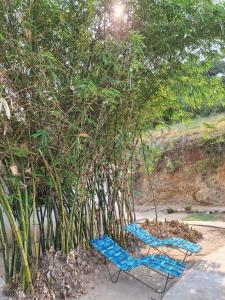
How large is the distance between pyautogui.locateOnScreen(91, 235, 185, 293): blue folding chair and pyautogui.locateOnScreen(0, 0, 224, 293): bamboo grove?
0.30 meters

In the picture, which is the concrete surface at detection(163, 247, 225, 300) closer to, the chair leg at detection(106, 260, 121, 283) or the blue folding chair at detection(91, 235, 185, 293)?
the blue folding chair at detection(91, 235, 185, 293)

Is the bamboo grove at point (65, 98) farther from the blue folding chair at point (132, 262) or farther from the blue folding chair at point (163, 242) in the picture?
the blue folding chair at point (163, 242)

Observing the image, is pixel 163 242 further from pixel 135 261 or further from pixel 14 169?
pixel 14 169

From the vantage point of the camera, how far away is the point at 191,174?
9.80 meters

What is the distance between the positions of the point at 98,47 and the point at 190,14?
89 cm

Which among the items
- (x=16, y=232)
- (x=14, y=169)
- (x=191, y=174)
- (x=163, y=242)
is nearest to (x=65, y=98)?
(x=14, y=169)

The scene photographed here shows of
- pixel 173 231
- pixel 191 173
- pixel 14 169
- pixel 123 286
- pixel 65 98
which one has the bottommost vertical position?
pixel 123 286

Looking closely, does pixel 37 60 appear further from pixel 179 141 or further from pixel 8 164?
pixel 179 141

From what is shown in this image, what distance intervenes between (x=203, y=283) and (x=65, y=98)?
78.5 inches


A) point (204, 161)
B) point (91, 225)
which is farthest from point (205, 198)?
point (91, 225)

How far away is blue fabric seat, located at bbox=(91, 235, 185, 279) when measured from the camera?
271 cm

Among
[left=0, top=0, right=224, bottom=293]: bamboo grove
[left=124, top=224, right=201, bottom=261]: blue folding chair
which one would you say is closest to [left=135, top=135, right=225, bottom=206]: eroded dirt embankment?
[left=124, top=224, right=201, bottom=261]: blue folding chair

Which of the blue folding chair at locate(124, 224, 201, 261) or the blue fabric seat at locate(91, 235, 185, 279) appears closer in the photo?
the blue fabric seat at locate(91, 235, 185, 279)

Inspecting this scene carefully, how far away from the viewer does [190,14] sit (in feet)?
9.84
